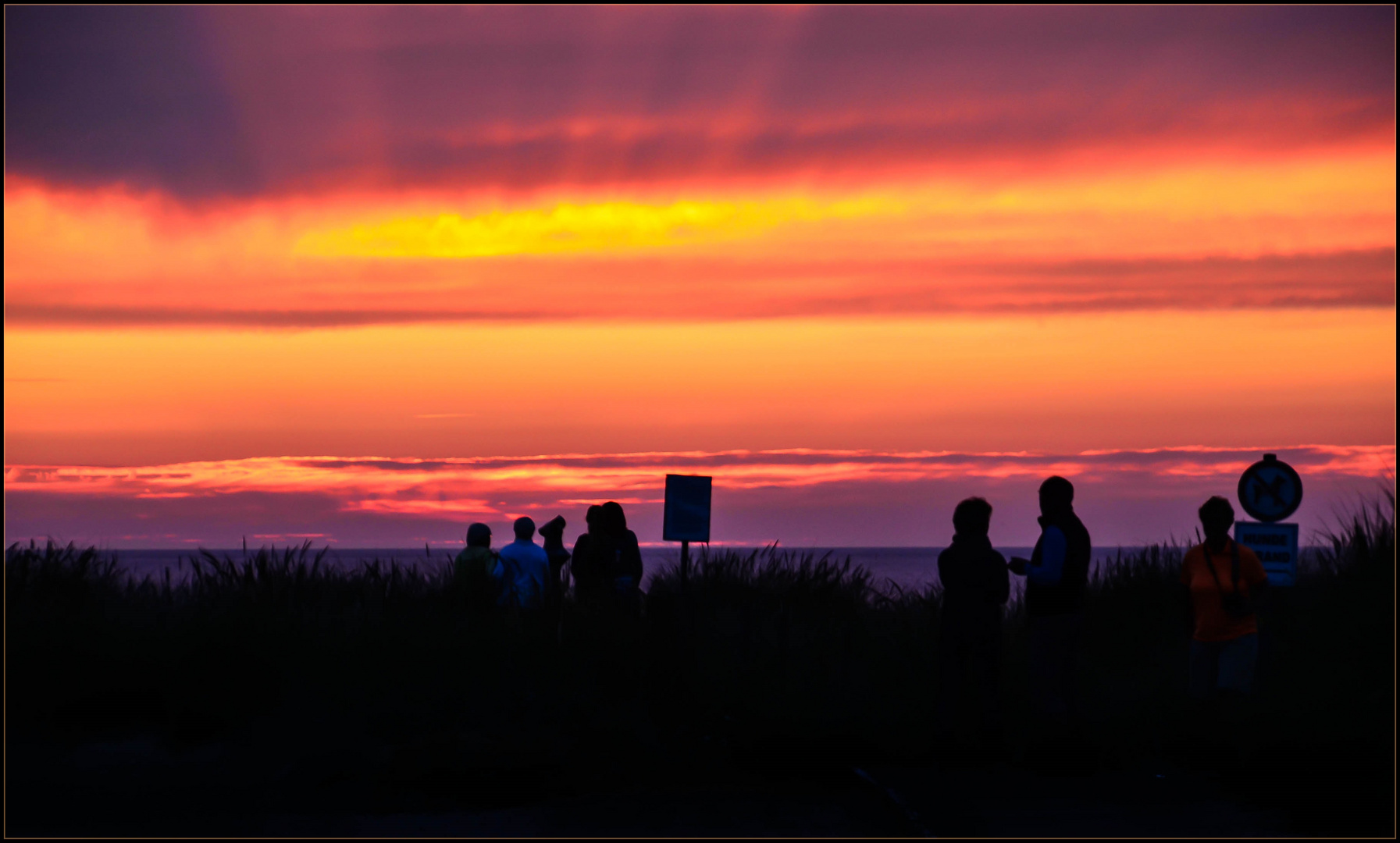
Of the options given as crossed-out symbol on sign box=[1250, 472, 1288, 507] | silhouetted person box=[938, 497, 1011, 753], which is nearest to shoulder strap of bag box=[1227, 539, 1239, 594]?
crossed-out symbol on sign box=[1250, 472, 1288, 507]

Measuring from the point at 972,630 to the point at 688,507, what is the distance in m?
5.14

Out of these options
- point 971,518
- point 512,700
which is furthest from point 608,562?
point 971,518

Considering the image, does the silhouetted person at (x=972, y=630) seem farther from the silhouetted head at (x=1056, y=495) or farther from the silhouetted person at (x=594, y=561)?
the silhouetted person at (x=594, y=561)

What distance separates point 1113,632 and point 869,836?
9.72 meters

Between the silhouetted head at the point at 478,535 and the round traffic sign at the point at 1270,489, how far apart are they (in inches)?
323

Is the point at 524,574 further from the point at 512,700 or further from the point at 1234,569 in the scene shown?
the point at 1234,569

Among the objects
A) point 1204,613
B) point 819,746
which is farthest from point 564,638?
point 1204,613

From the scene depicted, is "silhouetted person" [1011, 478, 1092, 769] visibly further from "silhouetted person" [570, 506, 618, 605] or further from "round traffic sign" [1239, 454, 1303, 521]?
"silhouetted person" [570, 506, 618, 605]

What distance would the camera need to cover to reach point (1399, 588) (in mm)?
12445

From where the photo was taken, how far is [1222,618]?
11.6 m

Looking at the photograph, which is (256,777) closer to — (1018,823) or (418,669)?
(418,669)

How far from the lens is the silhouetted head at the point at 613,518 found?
1527 cm

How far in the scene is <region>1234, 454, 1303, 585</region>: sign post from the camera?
517 inches

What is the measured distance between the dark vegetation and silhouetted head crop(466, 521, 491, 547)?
2.51 ft
